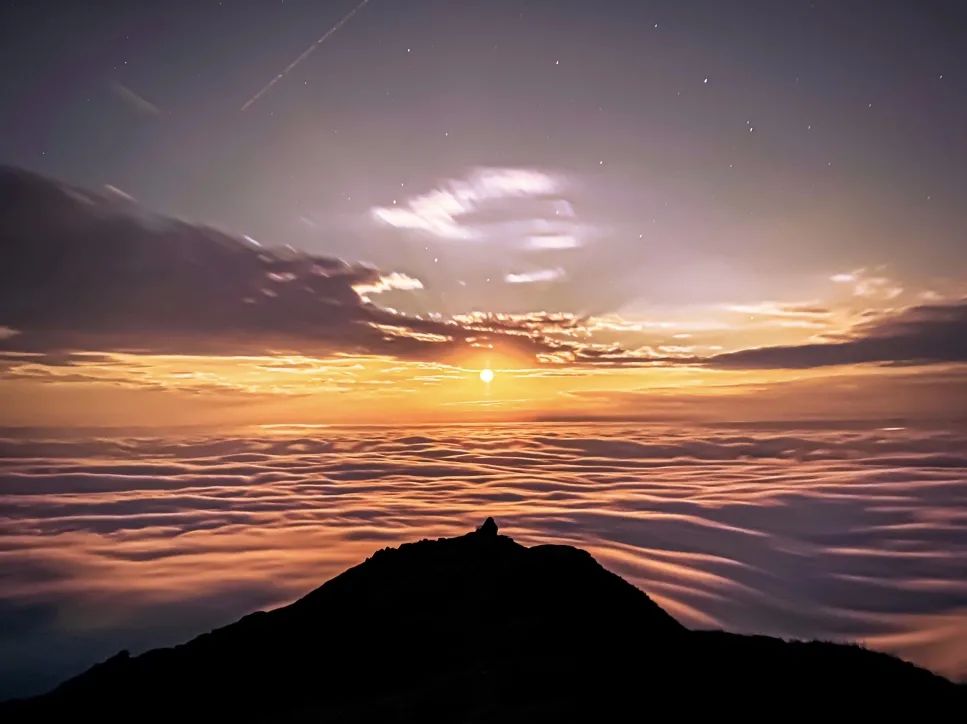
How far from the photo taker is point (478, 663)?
15508 millimetres

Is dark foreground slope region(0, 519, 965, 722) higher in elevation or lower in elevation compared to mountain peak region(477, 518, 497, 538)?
lower

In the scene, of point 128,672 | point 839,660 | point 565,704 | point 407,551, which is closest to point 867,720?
point 839,660

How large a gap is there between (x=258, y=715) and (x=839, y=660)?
1898 centimetres

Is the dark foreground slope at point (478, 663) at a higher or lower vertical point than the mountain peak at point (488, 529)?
lower

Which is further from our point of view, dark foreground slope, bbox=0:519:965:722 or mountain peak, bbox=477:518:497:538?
mountain peak, bbox=477:518:497:538

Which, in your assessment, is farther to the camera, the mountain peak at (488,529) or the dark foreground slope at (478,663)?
the mountain peak at (488,529)

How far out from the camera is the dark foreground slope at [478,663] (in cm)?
1306

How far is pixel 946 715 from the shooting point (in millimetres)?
16109

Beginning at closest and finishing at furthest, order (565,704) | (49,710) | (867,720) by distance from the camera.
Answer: (565,704) → (867,720) → (49,710)

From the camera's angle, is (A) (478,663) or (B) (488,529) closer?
(A) (478,663)

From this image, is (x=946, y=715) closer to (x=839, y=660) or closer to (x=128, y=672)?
Answer: (x=839, y=660)

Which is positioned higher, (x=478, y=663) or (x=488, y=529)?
(x=488, y=529)

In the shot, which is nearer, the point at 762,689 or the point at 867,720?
the point at 867,720

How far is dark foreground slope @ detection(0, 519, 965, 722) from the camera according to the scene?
13062 mm
